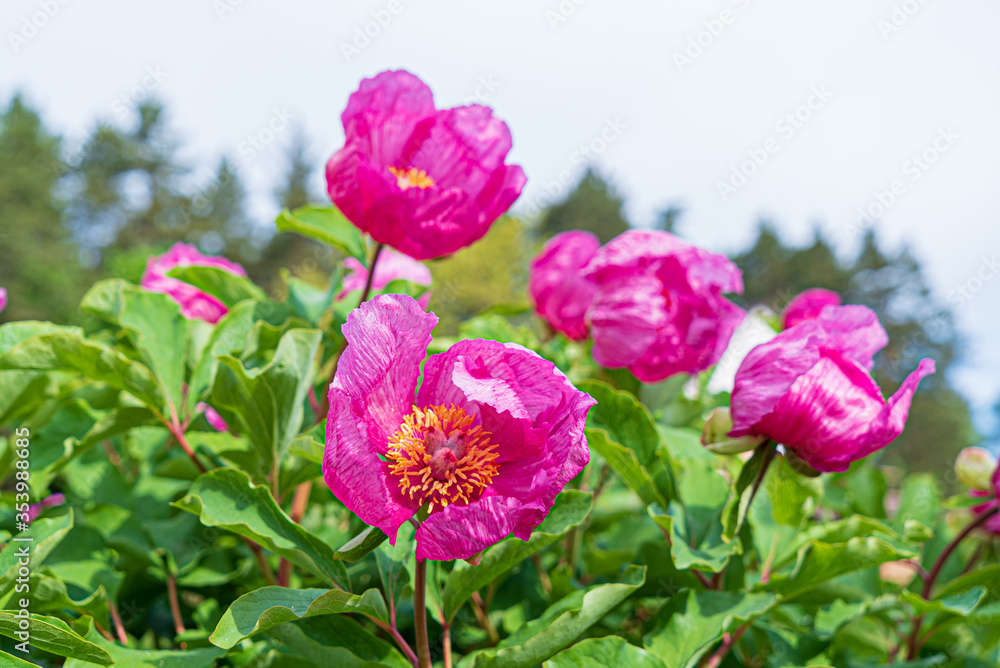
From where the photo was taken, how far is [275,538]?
0.95 metres

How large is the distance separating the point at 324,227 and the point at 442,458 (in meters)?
0.71

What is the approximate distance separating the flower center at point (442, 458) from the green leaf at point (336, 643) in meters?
0.26

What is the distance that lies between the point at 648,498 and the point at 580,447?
1.46 feet

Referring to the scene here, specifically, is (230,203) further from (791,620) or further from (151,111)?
(791,620)

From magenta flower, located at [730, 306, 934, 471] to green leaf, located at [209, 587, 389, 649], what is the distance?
598mm

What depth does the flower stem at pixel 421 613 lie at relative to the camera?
0.89 metres

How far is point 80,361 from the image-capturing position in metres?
1.14

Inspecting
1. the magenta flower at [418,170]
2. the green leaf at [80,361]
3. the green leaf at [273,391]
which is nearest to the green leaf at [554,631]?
the green leaf at [273,391]

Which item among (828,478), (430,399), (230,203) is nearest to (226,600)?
(430,399)

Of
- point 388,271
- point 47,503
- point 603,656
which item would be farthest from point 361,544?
point 47,503

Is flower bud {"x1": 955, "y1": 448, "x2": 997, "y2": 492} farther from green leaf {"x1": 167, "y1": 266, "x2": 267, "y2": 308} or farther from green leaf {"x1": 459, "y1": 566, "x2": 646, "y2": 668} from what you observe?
green leaf {"x1": 167, "y1": 266, "x2": 267, "y2": 308}

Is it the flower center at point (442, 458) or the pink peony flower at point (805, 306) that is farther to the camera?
the pink peony flower at point (805, 306)

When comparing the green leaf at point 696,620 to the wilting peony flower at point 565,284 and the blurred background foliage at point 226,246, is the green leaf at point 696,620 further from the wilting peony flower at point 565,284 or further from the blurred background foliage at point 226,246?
the blurred background foliage at point 226,246

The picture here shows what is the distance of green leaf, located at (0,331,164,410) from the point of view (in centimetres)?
109
